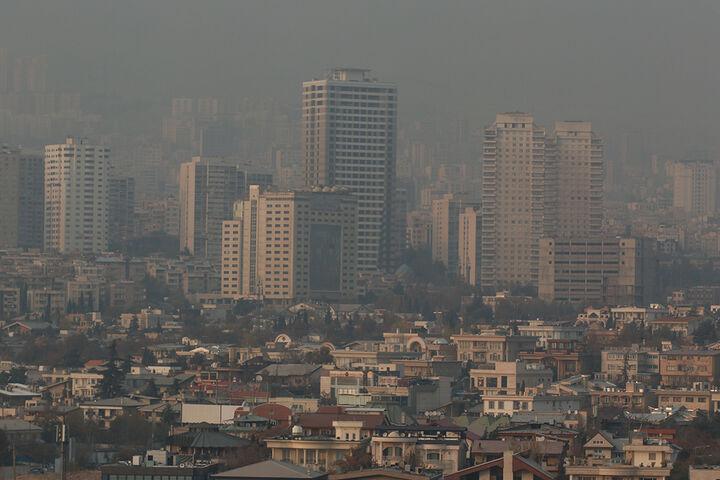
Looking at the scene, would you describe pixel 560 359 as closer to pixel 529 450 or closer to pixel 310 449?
pixel 529 450

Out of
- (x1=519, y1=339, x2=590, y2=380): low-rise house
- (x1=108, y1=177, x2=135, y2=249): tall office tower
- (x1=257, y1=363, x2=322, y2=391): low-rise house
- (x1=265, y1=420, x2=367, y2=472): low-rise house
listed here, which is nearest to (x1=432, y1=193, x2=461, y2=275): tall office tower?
(x1=108, y1=177, x2=135, y2=249): tall office tower

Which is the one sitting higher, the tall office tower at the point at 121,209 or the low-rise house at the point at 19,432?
Result: the tall office tower at the point at 121,209

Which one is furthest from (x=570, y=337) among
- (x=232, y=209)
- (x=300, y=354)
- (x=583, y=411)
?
(x=232, y=209)

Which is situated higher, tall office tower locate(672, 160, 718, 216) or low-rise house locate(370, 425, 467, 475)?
tall office tower locate(672, 160, 718, 216)

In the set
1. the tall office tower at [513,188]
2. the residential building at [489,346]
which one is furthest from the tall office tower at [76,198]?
the residential building at [489,346]

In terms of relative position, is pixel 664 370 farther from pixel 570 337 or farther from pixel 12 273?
pixel 12 273

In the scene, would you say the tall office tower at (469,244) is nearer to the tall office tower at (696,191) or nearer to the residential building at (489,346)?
the tall office tower at (696,191)

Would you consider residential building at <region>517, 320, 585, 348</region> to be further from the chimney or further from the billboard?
the chimney
